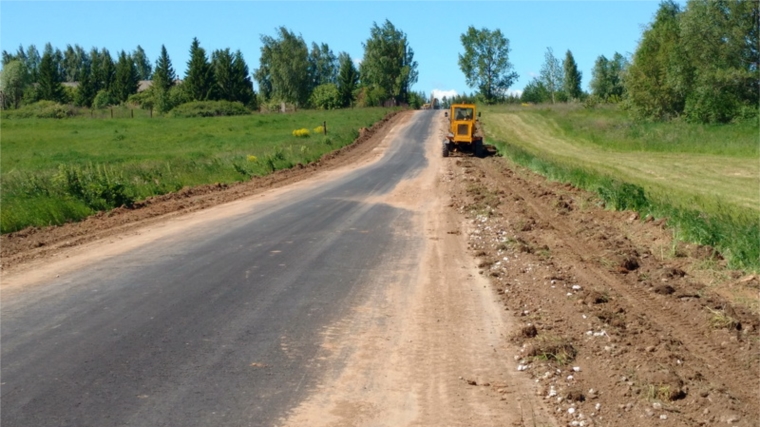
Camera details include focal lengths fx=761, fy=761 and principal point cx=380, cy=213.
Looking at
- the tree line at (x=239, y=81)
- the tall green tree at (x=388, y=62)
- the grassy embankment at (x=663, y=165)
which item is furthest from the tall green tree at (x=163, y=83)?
the grassy embankment at (x=663, y=165)

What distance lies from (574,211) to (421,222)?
11.6 feet

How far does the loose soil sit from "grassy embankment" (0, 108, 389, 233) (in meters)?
2.78

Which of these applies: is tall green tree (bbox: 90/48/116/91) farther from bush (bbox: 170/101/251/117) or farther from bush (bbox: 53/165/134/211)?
bush (bbox: 53/165/134/211)

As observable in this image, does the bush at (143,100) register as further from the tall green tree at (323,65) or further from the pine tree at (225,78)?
the tall green tree at (323,65)

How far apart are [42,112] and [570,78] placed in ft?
277

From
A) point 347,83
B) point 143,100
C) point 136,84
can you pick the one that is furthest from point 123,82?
point 347,83

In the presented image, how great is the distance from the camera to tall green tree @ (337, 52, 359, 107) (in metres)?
108

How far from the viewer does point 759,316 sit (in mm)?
8539

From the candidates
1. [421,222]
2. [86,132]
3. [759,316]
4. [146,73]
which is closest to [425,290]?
[759,316]

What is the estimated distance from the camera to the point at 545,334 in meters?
8.14

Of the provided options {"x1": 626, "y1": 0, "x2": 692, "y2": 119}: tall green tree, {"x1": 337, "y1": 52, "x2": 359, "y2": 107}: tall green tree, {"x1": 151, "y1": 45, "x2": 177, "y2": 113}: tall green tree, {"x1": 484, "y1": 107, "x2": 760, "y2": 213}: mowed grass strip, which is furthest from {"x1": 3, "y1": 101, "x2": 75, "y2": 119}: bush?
{"x1": 626, "y1": 0, "x2": 692, "y2": 119}: tall green tree

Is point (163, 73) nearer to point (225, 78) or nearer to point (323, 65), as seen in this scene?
point (225, 78)

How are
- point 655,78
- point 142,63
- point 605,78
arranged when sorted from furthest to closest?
1. point 142,63
2. point 605,78
3. point 655,78

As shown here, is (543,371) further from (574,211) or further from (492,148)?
(492,148)
